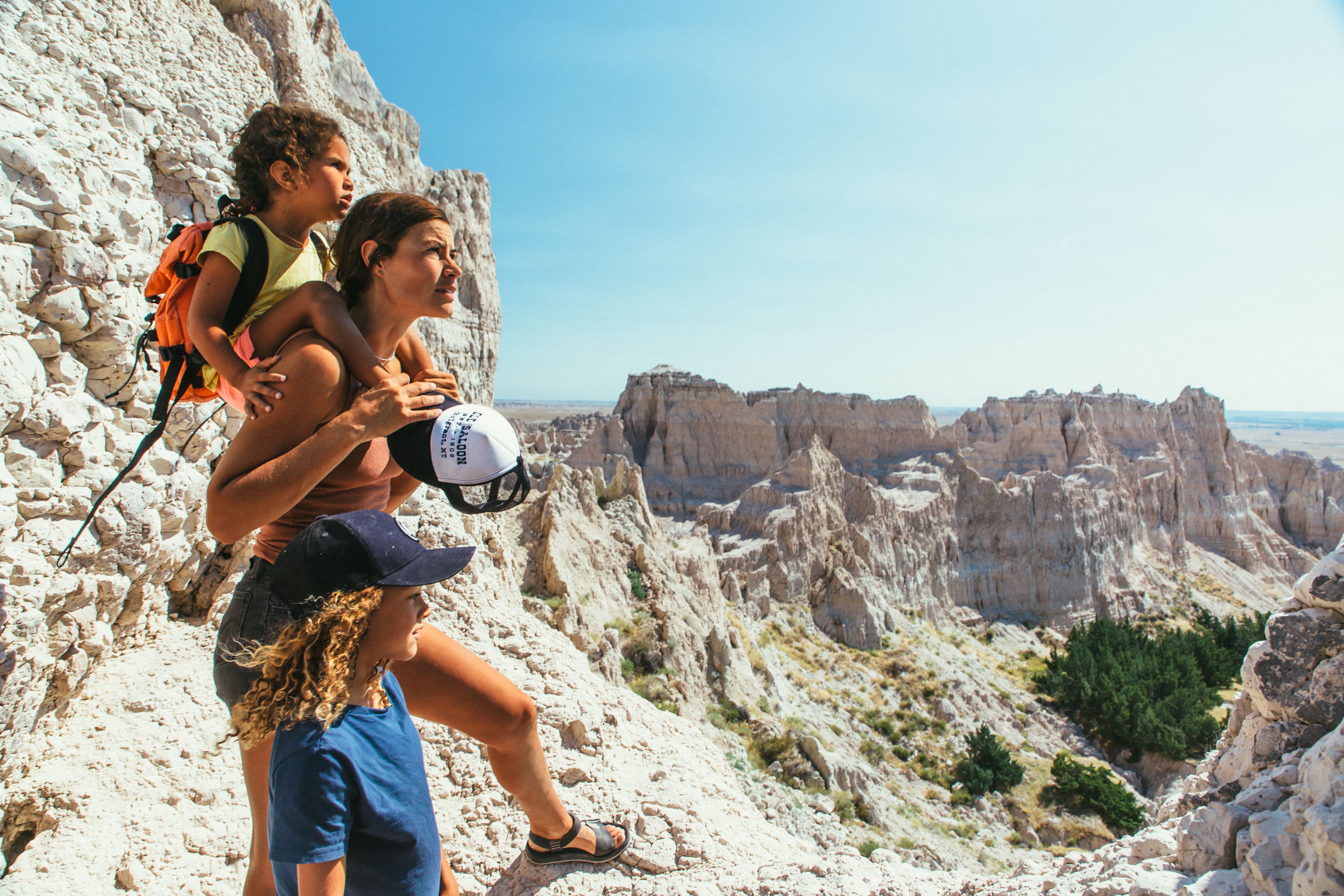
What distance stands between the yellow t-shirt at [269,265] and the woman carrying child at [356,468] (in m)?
0.12

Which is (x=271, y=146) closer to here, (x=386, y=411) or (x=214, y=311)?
(x=214, y=311)

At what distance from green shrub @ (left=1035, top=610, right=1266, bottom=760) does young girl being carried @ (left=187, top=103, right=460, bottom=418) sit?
22.1 meters

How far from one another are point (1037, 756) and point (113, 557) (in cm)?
2322

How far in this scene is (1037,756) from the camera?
20.2 metres

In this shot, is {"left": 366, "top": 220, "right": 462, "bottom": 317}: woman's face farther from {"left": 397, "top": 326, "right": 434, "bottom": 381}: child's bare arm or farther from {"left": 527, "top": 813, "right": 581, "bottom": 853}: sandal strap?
{"left": 527, "top": 813, "right": 581, "bottom": 853}: sandal strap

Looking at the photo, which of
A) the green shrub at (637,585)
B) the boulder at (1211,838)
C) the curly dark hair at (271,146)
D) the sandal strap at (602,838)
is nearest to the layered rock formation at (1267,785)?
the boulder at (1211,838)

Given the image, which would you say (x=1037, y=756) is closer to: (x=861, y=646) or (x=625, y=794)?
(x=861, y=646)

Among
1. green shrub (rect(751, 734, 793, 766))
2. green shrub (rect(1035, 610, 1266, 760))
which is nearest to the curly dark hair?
green shrub (rect(751, 734, 793, 766))

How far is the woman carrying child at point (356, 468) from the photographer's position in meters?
Answer: 1.87

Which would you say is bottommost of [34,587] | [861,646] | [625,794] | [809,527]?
[861,646]

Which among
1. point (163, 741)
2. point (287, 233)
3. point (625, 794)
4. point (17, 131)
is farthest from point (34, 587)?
point (625, 794)

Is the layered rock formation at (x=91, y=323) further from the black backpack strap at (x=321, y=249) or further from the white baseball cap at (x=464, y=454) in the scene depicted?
the white baseball cap at (x=464, y=454)

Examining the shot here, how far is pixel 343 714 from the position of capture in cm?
192

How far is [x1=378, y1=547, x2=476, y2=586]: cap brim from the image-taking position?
192 centimetres
